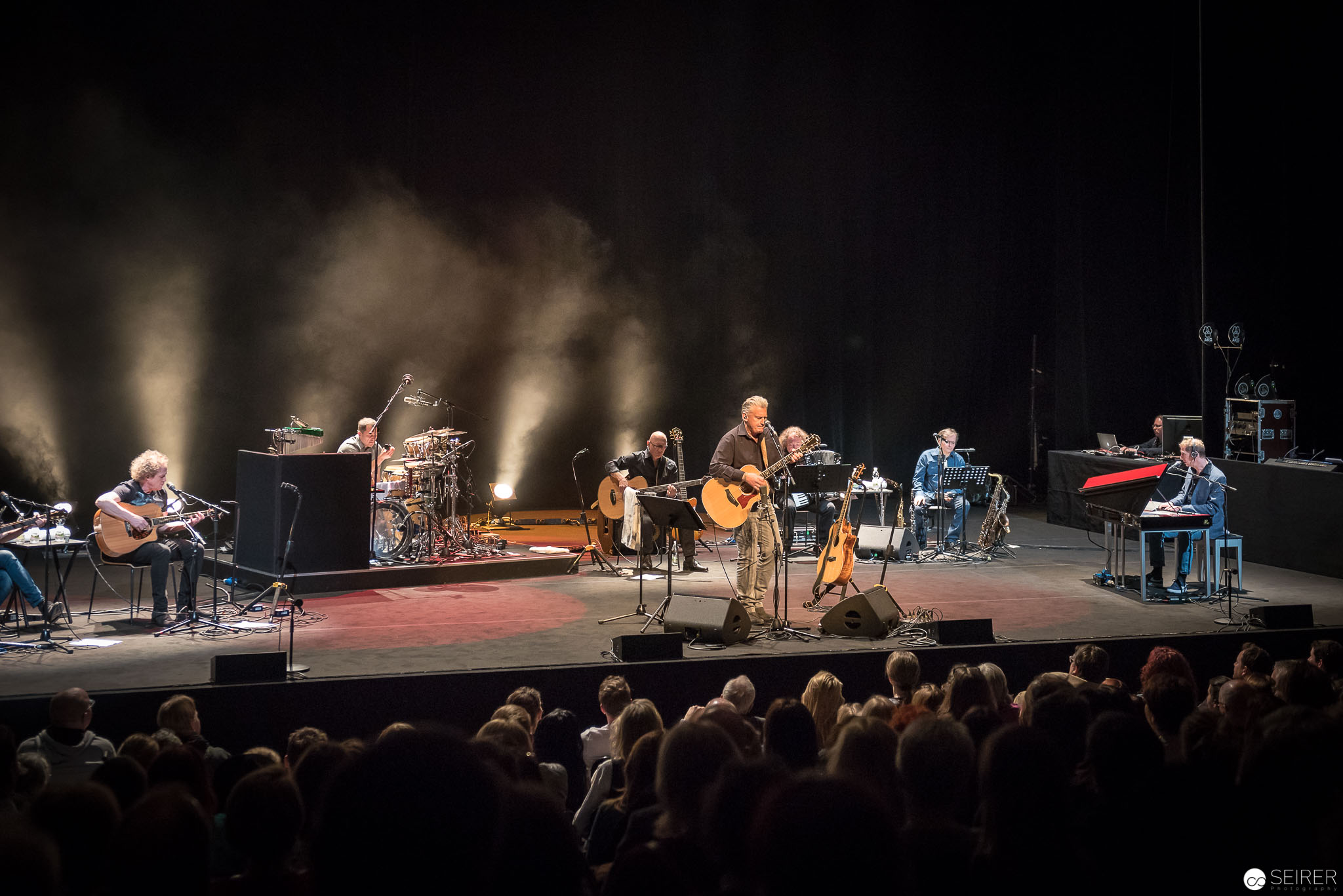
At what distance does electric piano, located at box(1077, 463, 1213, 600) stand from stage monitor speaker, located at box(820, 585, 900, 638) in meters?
2.76

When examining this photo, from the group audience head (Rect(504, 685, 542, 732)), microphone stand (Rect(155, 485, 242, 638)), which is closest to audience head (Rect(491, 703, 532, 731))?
audience head (Rect(504, 685, 542, 732))

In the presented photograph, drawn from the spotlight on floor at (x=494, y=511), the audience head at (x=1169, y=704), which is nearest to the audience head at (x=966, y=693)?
the audience head at (x=1169, y=704)

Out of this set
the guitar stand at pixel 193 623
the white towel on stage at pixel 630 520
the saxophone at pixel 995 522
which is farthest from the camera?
the saxophone at pixel 995 522

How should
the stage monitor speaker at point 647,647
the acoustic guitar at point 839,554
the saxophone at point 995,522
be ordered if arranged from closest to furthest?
the stage monitor speaker at point 647,647 → the acoustic guitar at point 839,554 → the saxophone at point 995,522

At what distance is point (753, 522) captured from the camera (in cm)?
902

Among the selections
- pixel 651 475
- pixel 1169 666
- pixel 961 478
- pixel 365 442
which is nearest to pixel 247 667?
pixel 1169 666

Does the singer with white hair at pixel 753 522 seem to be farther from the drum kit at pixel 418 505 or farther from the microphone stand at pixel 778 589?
the drum kit at pixel 418 505

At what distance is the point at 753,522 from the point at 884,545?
3849 millimetres

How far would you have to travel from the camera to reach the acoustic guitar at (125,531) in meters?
8.87

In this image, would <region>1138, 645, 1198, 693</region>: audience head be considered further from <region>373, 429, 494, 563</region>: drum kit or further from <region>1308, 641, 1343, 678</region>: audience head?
<region>373, 429, 494, 563</region>: drum kit

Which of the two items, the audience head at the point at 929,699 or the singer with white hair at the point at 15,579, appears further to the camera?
→ the singer with white hair at the point at 15,579

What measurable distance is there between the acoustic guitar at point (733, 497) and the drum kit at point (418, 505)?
141 inches

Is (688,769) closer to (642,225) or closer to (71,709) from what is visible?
(71,709)

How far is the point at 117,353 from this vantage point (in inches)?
514
